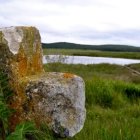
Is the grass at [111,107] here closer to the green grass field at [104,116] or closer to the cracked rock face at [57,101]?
the green grass field at [104,116]

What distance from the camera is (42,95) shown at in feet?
18.0

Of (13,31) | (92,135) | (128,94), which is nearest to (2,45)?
(13,31)

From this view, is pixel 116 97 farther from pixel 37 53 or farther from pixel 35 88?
pixel 35 88

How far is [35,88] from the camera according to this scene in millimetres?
5551

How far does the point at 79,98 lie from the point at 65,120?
11.7 inches

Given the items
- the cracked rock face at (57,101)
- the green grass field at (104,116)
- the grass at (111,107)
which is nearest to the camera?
the green grass field at (104,116)

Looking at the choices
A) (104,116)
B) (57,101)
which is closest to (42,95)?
(57,101)

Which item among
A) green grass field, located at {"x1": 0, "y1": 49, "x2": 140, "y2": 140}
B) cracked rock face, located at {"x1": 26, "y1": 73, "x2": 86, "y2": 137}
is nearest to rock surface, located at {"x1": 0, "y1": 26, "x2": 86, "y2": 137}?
cracked rock face, located at {"x1": 26, "y1": 73, "x2": 86, "y2": 137}

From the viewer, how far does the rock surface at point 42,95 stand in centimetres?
551

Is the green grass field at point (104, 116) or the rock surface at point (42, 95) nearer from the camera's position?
the green grass field at point (104, 116)

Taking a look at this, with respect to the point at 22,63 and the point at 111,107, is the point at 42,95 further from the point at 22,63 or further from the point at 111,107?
the point at 111,107

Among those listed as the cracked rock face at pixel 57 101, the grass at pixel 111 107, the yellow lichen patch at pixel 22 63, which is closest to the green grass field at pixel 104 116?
the grass at pixel 111 107

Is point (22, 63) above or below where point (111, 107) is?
above

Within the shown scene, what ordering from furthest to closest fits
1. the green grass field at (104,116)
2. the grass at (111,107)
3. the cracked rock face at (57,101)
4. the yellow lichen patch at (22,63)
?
the grass at (111,107) < the yellow lichen patch at (22,63) < the cracked rock face at (57,101) < the green grass field at (104,116)
